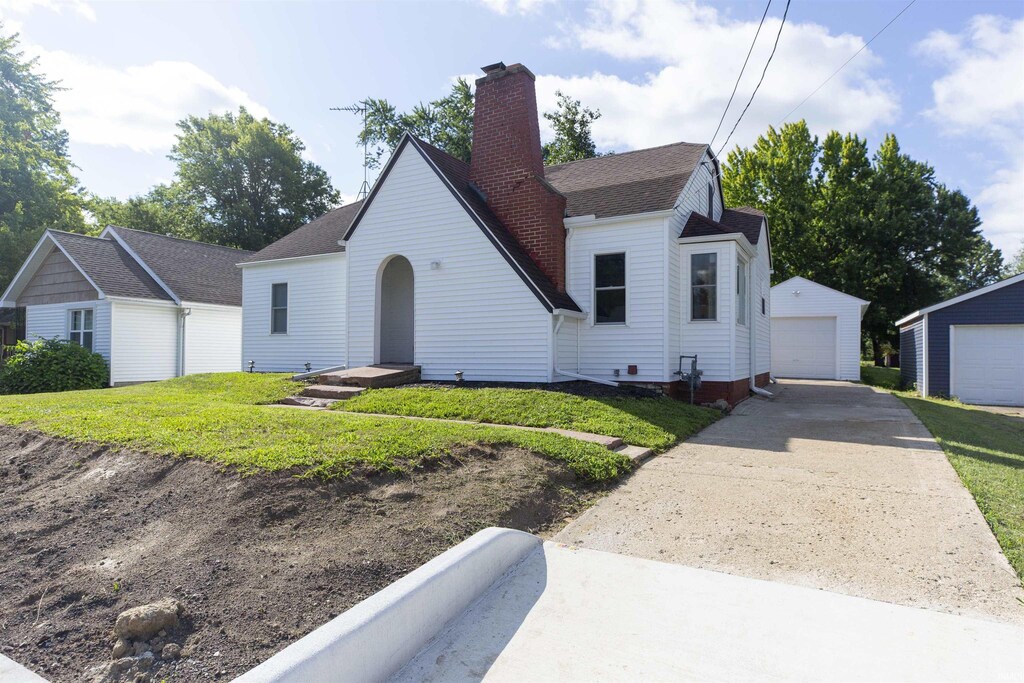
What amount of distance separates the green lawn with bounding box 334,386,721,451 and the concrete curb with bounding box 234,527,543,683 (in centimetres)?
408

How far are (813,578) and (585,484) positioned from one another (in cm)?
236

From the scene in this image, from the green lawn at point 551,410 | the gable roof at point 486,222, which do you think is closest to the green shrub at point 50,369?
the gable roof at point 486,222

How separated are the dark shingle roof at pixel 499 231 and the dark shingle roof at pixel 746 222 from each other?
548 cm

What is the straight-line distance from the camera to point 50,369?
52.2 ft

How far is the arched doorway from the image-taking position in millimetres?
14750

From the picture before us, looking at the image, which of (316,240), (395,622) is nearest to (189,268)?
(316,240)

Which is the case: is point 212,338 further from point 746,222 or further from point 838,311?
point 838,311

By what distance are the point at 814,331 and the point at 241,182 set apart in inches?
1402

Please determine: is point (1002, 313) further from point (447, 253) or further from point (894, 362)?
point (894, 362)

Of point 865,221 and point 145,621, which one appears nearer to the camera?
point 145,621

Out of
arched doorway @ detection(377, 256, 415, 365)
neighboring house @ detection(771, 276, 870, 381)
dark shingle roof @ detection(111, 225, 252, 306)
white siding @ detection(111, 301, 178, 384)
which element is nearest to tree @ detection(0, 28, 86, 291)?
dark shingle roof @ detection(111, 225, 252, 306)

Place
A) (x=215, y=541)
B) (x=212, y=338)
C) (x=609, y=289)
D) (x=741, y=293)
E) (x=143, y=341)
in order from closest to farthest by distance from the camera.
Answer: (x=215, y=541)
(x=609, y=289)
(x=741, y=293)
(x=143, y=341)
(x=212, y=338)

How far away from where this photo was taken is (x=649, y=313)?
11.7 meters

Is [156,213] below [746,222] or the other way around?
the other way around
